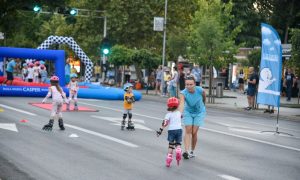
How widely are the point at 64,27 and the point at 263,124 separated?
4898 centimetres

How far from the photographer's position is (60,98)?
16859 millimetres

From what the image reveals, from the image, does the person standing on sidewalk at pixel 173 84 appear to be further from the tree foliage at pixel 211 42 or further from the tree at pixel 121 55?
the tree at pixel 121 55

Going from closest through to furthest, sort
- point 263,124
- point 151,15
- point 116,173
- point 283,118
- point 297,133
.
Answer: point 116,173 → point 297,133 → point 263,124 → point 283,118 → point 151,15

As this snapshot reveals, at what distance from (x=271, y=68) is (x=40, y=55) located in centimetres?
1532

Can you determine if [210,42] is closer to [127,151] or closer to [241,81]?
[241,81]

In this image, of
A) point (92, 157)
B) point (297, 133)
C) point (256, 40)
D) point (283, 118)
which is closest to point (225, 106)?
point (283, 118)

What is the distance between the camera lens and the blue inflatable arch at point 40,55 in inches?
1241

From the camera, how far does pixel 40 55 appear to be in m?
32.1

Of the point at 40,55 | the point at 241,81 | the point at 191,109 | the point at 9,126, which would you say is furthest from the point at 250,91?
the point at 241,81

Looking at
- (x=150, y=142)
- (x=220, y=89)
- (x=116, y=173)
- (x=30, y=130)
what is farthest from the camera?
(x=220, y=89)

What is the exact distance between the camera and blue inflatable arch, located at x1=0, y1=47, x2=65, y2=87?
1241 inches

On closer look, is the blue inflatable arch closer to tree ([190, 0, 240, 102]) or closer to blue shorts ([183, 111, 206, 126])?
tree ([190, 0, 240, 102])

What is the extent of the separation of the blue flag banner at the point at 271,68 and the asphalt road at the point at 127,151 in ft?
3.80

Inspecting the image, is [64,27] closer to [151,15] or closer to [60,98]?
[151,15]
